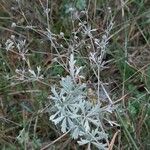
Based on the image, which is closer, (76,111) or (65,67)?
(76,111)

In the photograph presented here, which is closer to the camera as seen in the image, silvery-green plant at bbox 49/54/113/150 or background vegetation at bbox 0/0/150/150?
silvery-green plant at bbox 49/54/113/150

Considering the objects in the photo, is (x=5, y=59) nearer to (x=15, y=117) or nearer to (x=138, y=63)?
(x=15, y=117)

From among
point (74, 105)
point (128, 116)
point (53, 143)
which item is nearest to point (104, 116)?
point (128, 116)

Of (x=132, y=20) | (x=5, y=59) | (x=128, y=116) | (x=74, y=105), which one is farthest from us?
(x=132, y=20)

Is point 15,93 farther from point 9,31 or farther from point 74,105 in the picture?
point 74,105

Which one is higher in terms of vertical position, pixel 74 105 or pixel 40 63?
pixel 74 105

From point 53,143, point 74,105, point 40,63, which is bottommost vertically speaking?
point 53,143

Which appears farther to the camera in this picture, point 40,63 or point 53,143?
point 40,63

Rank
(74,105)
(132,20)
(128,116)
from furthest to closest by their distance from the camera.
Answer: (132,20)
(128,116)
(74,105)

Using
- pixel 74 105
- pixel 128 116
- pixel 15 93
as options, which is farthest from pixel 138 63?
pixel 74 105

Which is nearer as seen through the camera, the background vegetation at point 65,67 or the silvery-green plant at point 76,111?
the silvery-green plant at point 76,111
